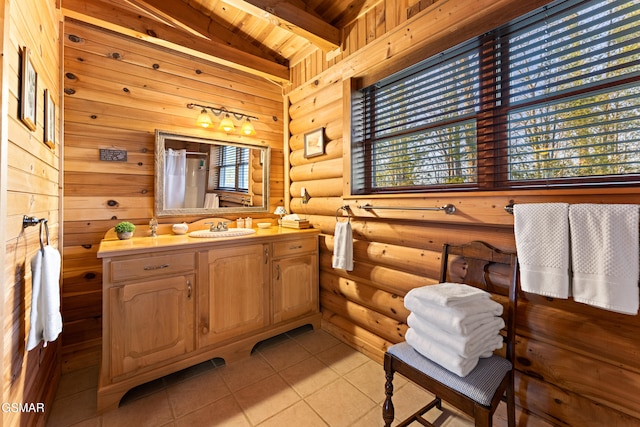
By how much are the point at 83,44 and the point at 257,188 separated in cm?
180

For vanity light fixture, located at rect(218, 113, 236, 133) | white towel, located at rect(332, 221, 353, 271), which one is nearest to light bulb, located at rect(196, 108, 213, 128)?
vanity light fixture, located at rect(218, 113, 236, 133)

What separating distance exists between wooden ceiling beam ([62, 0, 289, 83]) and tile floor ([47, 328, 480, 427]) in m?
2.73

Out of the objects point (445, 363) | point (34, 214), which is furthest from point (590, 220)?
point (34, 214)

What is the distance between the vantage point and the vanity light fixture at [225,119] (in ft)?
8.39

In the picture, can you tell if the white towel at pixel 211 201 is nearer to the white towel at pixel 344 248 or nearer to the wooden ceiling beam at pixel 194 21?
the white towel at pixel 344 248

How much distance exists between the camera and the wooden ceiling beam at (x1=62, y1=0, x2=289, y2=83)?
6.77 feet

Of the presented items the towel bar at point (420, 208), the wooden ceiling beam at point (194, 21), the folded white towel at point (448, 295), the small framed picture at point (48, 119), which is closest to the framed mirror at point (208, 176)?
the small framed picture at point (48, 119)

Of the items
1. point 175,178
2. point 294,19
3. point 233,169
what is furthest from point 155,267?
point 294,19

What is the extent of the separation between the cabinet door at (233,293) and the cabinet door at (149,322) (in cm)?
12

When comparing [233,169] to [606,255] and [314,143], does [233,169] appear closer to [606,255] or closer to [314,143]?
[314,143]

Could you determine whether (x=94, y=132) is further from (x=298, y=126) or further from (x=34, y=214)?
(x=298, y=126)

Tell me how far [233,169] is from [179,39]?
1.21m

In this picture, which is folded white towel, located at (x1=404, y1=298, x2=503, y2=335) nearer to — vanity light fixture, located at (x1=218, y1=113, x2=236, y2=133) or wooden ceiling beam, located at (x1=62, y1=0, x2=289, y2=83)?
vanity light fixture, located at (x1=218, y1=113, x2=236, y2=133)

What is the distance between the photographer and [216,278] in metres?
2.10
